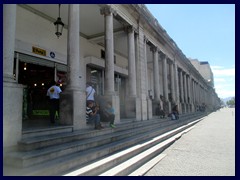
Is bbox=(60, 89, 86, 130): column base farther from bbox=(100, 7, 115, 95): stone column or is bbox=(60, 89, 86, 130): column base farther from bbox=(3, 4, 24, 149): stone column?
bbox=(100, 7, 115, 95): stone column

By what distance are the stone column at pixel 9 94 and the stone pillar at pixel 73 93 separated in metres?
2.02

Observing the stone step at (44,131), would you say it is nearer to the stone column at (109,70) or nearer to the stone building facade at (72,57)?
the stone building facade at (72,57)

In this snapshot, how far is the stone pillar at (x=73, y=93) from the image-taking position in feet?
21.9

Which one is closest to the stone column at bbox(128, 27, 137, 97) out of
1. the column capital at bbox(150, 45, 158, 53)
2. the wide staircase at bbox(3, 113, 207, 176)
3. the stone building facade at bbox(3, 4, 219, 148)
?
the stone building facade at bbox(3, 4, 219, 148)

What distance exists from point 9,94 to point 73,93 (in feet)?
7.63

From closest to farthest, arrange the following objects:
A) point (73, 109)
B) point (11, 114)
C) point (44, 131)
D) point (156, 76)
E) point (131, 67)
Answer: point (11, 114) → point (44, 131) → point (73, 109) → point (131, 67) → point (156, 76)

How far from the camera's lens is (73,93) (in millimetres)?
6711

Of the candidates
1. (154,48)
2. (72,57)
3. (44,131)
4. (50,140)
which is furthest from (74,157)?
(154,48)

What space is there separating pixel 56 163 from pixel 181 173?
2.85 m

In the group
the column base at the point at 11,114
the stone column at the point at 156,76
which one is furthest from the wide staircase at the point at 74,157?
the stone column at the point at 156,76

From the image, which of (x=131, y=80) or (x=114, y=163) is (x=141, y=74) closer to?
(x=131, y=80)

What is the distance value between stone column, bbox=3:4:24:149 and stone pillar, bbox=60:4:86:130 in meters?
2.02

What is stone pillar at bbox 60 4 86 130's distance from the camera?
21.9 feet
